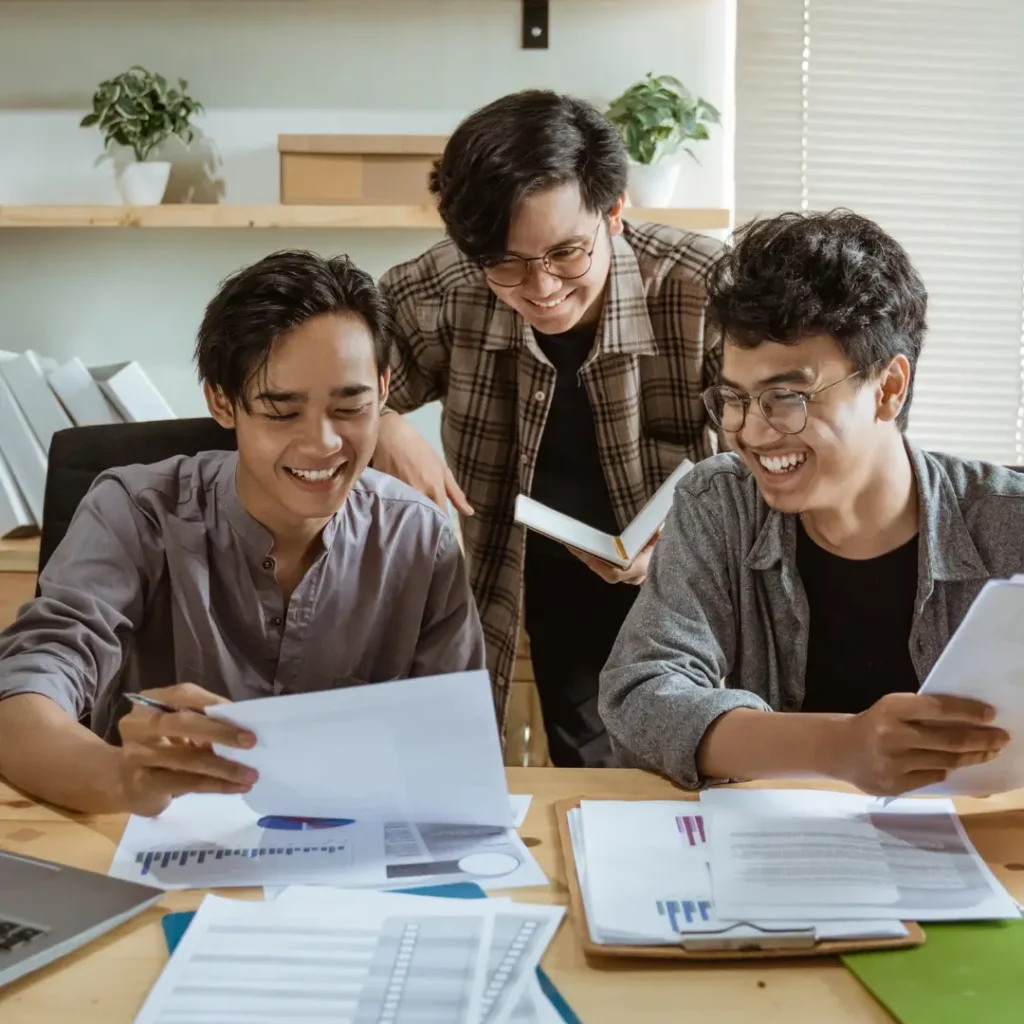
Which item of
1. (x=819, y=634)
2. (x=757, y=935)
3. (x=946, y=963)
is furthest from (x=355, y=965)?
(x=819, y=634)

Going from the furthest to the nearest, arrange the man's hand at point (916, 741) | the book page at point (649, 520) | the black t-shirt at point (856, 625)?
the book page at point (649, 520), the black t-shirt at point (856, 625), the man's hand at point (916, 741)

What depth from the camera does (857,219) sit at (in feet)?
4.45

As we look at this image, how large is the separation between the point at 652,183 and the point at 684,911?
2.01m

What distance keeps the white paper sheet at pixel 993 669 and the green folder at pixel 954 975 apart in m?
0.17

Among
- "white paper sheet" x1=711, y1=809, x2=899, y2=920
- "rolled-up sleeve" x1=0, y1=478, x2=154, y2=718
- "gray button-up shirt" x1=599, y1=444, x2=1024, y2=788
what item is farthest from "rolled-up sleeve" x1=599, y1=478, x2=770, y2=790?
"rolled-up sleeve" x1=0, y1=478, x2=154, y2=718

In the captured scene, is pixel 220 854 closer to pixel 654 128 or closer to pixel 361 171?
pixel 361 171

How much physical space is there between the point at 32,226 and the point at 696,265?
1.63 m

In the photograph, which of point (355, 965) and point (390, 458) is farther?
point (390, 458)

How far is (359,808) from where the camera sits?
3.54 ft

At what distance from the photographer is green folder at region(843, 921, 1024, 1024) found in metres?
0.81

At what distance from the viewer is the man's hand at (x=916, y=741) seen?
3.33 ft

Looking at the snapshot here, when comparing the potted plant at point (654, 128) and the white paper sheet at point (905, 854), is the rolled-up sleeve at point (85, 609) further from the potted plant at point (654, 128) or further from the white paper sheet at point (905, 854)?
the potted plant at point (654, 128)

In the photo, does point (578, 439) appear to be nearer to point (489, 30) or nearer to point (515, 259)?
point (515, 259)

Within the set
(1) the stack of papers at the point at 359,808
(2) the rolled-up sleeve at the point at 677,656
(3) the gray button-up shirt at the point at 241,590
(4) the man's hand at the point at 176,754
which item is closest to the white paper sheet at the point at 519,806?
(1) the stack of papers at the point at 359,808
